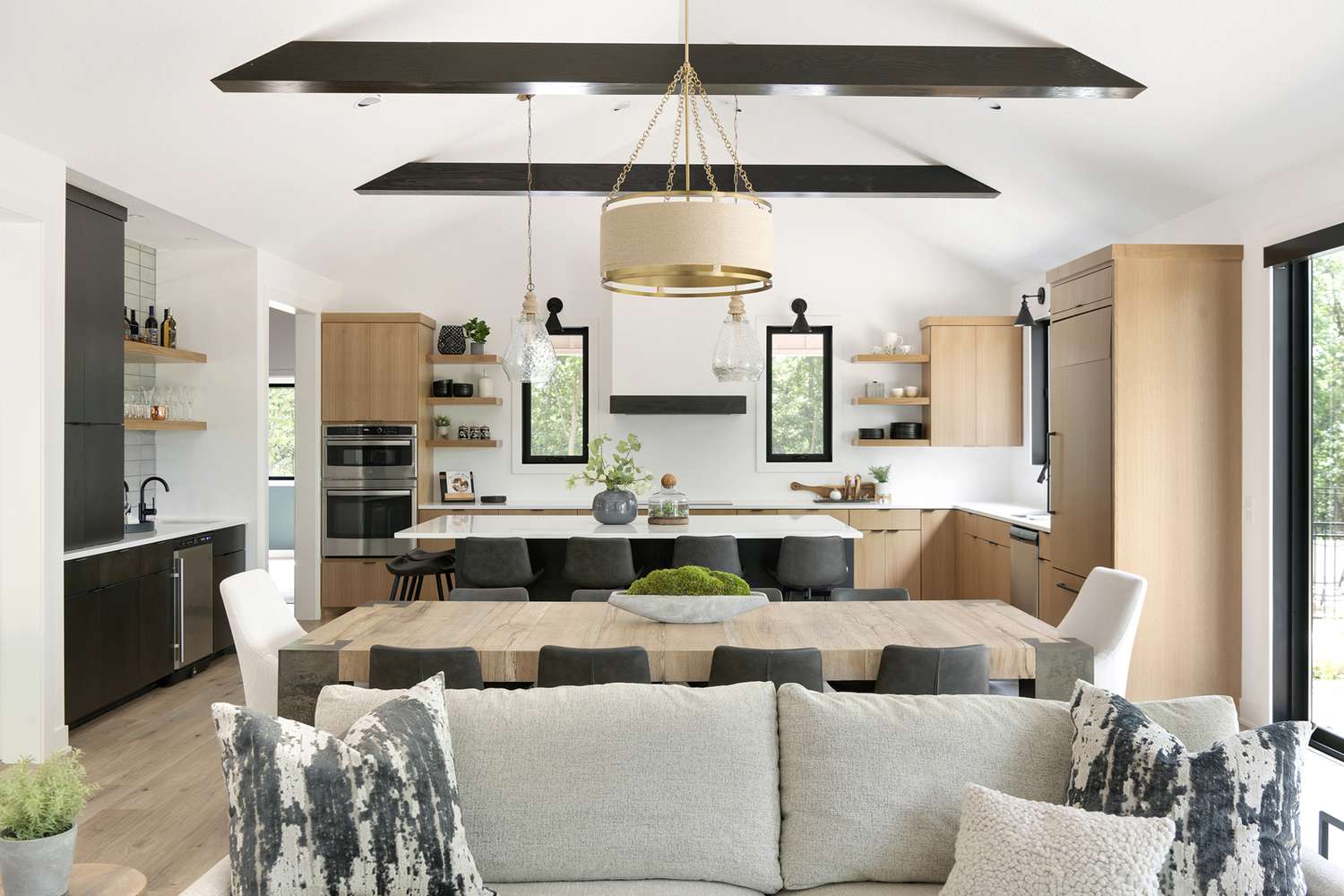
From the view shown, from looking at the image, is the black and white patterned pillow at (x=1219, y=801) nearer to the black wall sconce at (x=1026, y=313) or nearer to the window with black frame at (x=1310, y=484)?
the window with black frame at (x=1310, y=484)

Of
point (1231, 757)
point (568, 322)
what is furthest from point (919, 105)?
point (1231, 757)

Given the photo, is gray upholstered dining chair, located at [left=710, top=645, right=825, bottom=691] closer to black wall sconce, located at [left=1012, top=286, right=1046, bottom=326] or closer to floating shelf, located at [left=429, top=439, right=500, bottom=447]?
black wall sconce, located at [left=1012, top=286, right=1046, bottom=326]

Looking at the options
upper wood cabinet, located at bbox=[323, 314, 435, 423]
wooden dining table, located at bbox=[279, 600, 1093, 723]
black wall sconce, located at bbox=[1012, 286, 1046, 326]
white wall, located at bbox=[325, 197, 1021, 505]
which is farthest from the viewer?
white wall, located at bbox=[325, 197, 1021, 505]

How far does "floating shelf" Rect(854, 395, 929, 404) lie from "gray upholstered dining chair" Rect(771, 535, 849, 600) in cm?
273

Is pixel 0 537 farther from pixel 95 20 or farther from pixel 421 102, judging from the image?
pixel 421 102

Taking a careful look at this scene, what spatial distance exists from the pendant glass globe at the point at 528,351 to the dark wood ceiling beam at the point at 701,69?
1366 mm

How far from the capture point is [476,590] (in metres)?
4.26

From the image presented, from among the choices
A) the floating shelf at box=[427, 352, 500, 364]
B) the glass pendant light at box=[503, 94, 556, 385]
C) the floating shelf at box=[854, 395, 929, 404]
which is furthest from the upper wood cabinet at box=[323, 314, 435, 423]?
the floating shelf at box=[854, 395, 929, 404]

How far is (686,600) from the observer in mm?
3203

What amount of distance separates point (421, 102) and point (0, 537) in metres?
3.03

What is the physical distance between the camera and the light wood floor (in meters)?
3.32

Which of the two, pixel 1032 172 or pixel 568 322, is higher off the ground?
pixel 1032 172

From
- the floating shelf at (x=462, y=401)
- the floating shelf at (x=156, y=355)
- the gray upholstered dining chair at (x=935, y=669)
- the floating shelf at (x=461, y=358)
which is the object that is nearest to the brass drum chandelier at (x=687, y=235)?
the gray upholstered dining chair at (x=935, y=669)

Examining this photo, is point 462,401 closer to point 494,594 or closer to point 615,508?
point 615,508
